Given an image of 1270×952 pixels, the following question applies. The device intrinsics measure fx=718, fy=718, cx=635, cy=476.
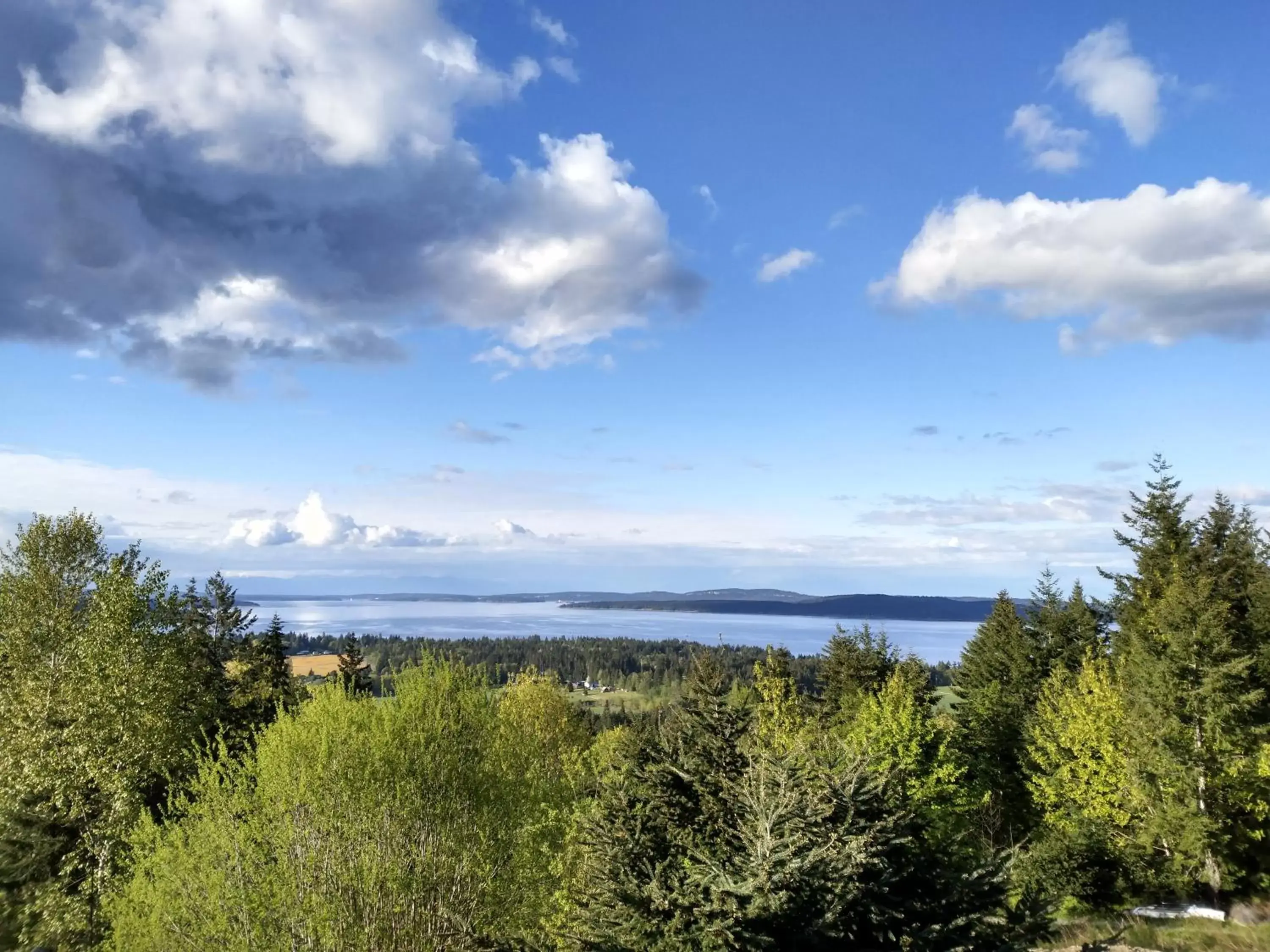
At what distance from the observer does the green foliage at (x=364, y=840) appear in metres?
18.4

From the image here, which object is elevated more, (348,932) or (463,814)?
(463,814)

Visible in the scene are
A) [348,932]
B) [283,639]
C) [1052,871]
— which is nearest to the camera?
[348,932]

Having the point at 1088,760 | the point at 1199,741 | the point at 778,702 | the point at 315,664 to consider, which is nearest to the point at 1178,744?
the point at 1199,741

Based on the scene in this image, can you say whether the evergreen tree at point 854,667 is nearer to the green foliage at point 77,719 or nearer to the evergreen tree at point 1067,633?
the evergreen tree at point 1067,633

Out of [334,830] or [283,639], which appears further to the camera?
[283,639]

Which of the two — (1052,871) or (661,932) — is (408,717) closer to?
(661,932)

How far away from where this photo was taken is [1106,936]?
19891 millimetres

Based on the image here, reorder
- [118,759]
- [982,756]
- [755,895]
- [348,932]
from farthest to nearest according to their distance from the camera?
[982,756] → [118,759] → [348,932] → [755,895]

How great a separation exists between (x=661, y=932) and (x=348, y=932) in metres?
9.63

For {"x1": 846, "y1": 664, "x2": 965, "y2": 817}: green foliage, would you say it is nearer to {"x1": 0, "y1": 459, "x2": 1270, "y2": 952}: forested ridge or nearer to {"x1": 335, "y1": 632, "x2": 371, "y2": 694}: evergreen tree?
{"x1": 0, "y1": 459, "x2": 1270, "y2": 952}: forested ridge

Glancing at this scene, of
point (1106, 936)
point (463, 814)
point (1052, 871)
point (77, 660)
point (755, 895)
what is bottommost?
point (1052, 871)

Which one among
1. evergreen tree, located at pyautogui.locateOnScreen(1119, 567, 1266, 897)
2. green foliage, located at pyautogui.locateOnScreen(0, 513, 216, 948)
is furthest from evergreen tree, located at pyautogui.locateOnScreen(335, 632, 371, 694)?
evergreen tree, located at pyautogui.locateOnScreen(1119, 567, 1266, 897)

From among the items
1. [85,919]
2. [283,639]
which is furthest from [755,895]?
[283,639]

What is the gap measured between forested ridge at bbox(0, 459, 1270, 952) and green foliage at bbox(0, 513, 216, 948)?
0.11 m
